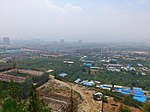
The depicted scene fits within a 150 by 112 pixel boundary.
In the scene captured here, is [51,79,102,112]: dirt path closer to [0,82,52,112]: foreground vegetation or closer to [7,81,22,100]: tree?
[0,82,52,112]: foreground vegetation

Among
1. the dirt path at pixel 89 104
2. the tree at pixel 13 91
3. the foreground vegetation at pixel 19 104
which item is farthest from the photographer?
the dirt path at pixel 89 104

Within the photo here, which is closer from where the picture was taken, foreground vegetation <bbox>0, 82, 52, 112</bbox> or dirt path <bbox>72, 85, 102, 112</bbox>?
foreground vegetation <bbox>0, 82, 52, 112</bbox>

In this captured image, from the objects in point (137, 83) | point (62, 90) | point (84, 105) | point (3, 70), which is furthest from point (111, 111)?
point (3, 70)

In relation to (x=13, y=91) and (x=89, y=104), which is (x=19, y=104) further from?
(x=89, y=104)

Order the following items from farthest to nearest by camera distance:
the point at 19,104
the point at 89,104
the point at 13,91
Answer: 1. the point at 89,104
2. the point at 13,91
3. the point at 19,104

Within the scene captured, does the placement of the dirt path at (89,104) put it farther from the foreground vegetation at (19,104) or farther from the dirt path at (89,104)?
the foreground vegetation at (19,104)

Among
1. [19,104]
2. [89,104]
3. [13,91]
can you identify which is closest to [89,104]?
[89,104]

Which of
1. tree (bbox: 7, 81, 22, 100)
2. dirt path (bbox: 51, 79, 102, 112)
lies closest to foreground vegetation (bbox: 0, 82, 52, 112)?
tree (bbox: 7, 81, 22, 100)

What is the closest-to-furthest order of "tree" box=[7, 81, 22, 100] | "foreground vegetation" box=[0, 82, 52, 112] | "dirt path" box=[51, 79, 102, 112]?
"foreground vegetation" box=[0, 82, 52, 112] < "tree" box=[7, 81, 22, 100] < "dirt path" box=[51, 79, 102, 112]


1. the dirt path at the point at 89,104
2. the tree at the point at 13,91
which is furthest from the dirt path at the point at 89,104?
the tree at the point at 13,91

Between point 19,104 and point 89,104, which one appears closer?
Result: point 19,104

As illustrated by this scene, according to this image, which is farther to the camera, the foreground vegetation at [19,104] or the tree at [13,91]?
the tree at [13,91]
